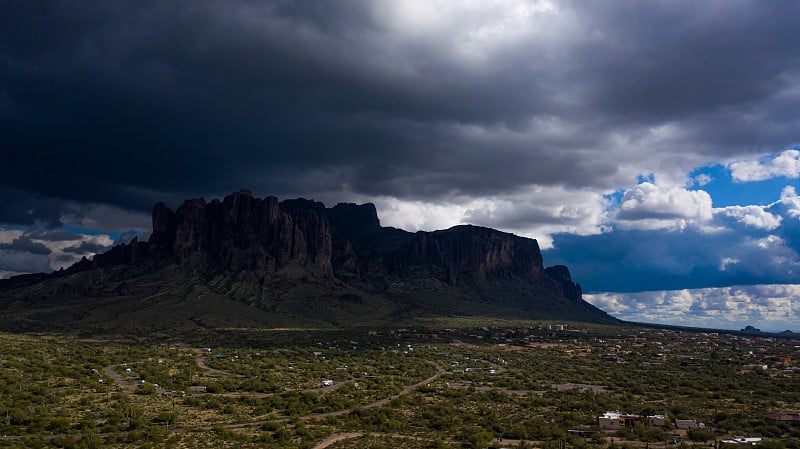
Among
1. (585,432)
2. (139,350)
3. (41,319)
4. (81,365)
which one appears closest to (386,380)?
(585,432)

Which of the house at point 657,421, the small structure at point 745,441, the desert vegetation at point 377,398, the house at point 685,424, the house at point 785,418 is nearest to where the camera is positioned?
the small structure at point 745,441

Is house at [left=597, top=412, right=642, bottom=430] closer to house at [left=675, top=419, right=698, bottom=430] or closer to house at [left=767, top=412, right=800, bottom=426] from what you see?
house at [left=675, top=419, right=698, bottom=430]

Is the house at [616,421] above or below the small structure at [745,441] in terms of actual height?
below

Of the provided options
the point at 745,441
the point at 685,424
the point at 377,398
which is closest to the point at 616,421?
the point at 685,424

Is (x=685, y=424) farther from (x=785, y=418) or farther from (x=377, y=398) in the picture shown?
(x=377, y=398)

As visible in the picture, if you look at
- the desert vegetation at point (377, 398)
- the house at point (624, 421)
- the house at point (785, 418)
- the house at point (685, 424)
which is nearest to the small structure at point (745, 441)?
the desert vegetation at point (377, 398)

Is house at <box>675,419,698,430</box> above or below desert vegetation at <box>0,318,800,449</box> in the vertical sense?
above

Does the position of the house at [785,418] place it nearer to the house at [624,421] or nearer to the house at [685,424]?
the house at [685,424]

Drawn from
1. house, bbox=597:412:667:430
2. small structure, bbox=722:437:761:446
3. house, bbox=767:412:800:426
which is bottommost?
house, bbox=597:412:667:430

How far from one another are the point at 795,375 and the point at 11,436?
115107 millimetres

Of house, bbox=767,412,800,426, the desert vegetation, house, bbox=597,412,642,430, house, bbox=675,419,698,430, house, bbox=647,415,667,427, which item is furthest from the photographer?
house, bbox=767,412,800,426

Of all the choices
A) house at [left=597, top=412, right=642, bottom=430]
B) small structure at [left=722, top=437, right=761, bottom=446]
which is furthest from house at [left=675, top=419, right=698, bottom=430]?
small structure at [left=722, top=437, right=761, bottom=446]

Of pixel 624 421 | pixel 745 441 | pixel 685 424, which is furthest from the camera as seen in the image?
pixel 624 421

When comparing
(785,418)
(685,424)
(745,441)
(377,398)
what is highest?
(785,418)
